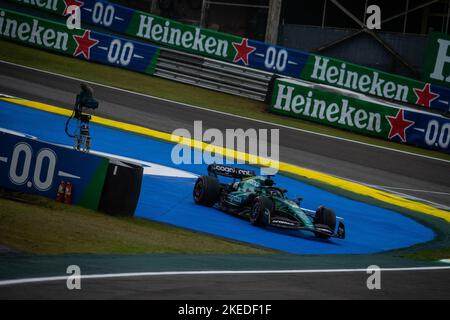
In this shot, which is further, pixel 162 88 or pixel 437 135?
pixel 162 88

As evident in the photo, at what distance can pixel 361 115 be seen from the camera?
91.1 feet

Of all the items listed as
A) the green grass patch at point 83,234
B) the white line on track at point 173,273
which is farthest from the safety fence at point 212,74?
the white line on track at point 173,273

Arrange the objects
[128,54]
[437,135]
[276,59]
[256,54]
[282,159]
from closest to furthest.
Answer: [282,159], [437,135], [128,54], [276,59], [256,54]

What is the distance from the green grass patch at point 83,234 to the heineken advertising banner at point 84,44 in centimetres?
1882

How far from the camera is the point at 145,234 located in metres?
11.7

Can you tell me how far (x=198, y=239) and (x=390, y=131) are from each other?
647 inches

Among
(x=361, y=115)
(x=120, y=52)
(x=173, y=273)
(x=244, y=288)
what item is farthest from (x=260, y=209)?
(x=120, y=52)

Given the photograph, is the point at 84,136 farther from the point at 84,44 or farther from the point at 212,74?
the point at 84,44

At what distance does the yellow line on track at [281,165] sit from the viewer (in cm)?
1877

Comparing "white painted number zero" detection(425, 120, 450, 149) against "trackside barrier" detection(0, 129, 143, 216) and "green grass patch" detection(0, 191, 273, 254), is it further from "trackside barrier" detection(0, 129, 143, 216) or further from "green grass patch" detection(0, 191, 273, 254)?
"trackside barrier" detection(0, 129, 143, 216)

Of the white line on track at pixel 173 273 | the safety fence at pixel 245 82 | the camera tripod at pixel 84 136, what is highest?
the safety fence at pixel 245 82

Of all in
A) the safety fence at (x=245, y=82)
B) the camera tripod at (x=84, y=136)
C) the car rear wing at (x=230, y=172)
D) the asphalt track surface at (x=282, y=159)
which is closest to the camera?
the asphalt track surface at (x=282, y=159)

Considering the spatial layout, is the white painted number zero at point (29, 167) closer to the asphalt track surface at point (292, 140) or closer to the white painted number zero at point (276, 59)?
the asphalt track surface at point (292, 140)

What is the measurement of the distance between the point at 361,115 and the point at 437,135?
8.38 feet
